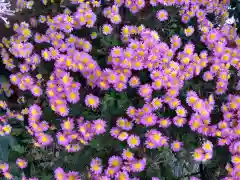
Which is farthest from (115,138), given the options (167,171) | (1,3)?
(1,3)

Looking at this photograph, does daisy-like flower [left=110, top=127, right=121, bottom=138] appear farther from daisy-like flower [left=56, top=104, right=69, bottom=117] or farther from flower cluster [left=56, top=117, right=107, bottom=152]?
daisy-like flower [left=56, top=104, right=69, bottom=117]

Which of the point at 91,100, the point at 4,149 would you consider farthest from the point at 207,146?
the point at 4,149

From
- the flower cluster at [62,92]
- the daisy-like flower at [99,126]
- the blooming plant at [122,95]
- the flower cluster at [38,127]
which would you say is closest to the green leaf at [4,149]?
the blooming plant at [122,95]

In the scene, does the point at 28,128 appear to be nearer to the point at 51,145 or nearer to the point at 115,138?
the point at 51,145

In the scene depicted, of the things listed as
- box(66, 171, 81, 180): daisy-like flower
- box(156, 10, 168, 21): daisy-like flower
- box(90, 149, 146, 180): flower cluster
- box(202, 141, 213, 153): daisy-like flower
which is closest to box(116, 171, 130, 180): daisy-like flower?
box(90, 149, 146, 180): flower cluster

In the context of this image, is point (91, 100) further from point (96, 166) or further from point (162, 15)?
point (162, 15)

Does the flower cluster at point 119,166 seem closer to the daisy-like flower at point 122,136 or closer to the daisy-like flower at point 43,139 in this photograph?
the daisy-like flower at point 122,136

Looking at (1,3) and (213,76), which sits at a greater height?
(1,3)

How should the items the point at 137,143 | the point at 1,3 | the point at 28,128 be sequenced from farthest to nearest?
the point at 1,3 → the point at 28,128 → the point at 137,143
